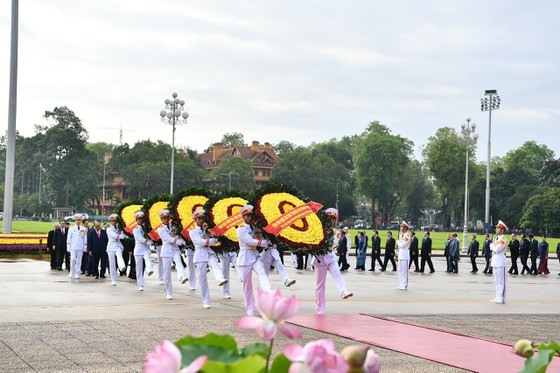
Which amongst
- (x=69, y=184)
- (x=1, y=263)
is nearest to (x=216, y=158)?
(x=69, y=184)

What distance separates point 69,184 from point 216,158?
3179 centimetres

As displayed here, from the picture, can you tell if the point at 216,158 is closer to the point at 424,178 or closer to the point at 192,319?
the point at 424,178

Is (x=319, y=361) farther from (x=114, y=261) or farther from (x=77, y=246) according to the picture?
(x=77, y=246)

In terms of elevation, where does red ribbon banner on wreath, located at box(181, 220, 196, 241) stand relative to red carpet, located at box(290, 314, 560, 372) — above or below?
above

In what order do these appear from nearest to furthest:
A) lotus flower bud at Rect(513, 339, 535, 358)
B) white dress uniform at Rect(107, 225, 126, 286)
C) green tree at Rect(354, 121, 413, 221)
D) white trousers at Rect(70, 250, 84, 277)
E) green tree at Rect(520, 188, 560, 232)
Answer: lotus flower bud at Rect(513, 339, 535, 358) → white dress uniform at Rect(107, 225, 126, 286) → white trousers at Rect(70, 250, 84, 277) → green tree at Rect(520, 188, 560, 232) → green tree at Rect(354, 121, 413, 221)

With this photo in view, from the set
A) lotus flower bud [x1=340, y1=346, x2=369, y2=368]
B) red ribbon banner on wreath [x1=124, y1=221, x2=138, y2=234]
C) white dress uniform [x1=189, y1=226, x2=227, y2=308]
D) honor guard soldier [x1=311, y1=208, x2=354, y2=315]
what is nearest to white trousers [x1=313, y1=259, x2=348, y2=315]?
honor guard soldier [x1=311, y1=208, x2=354, y2=315]

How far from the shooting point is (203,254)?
15.9 metres

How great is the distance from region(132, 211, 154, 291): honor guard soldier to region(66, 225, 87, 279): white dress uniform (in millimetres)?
2910

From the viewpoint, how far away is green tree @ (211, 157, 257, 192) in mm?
109250

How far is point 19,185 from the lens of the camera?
6083 inches

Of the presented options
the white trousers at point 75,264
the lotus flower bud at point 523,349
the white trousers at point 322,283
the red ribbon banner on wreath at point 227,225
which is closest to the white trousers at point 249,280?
the white trousers at point 322,283

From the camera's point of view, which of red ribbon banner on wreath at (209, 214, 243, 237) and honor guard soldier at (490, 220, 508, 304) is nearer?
red ribbon banner on wreath at (209, 214, 243, 237)

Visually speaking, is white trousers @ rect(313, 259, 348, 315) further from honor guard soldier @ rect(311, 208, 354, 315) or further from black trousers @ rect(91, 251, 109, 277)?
black trousers @ rect(91, 251, 109, 277)

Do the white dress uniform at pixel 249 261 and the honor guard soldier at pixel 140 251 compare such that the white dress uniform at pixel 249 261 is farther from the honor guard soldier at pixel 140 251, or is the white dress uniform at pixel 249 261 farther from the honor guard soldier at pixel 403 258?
the honor guard soldier at pixel 403 258
